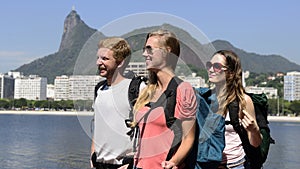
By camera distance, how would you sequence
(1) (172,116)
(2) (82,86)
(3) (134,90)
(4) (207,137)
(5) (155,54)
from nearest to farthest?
(1) (172,116) < (5) (155,54) < (4) (207,137) < (3) (134,90) < (2) (82,86)

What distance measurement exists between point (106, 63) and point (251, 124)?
110 cm

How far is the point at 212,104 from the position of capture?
386 centimetres

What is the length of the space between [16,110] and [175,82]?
176 meters

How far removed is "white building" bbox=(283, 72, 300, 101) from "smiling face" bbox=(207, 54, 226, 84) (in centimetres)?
16901

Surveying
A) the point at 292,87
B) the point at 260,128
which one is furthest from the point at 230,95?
the point at 292,87

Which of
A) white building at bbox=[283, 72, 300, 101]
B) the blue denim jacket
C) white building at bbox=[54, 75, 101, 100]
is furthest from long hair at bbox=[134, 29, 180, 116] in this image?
white building at bbox=[283, 72, 300, 101]

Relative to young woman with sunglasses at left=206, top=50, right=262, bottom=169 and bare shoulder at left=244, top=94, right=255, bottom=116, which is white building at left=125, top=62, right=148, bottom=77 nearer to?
young woman with sunglasses at left=206, top=50, right=262, bottom=169

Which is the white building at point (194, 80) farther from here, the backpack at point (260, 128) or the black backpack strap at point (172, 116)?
the backpack at point (260, 128)

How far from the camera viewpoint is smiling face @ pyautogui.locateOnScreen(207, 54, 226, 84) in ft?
12.8

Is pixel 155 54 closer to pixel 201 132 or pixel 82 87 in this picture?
pixel 201 132

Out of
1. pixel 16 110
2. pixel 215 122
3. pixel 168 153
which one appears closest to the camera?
pixel 168 153

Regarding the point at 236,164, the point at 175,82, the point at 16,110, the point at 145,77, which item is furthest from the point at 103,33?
the point at 16,110

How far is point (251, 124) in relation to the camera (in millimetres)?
3689

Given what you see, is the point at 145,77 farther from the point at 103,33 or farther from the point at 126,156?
the point at 126,156
